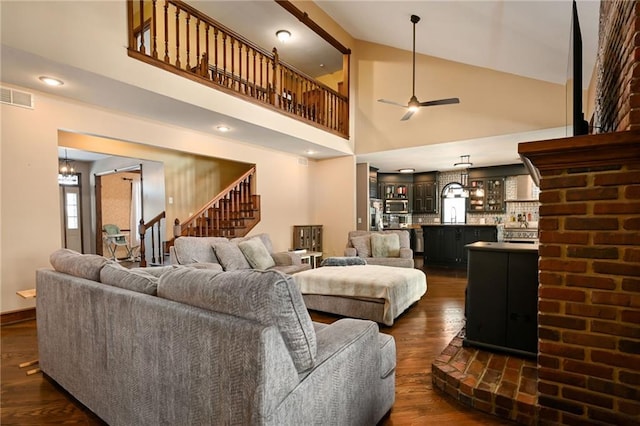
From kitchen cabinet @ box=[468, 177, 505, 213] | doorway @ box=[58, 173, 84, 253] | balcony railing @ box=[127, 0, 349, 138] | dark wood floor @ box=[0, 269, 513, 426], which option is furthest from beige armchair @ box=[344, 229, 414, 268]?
doorway @ box=[58, 173, 84, 253]

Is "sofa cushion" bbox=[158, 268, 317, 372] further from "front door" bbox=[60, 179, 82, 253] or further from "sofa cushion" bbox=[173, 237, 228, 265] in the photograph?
"front door" bbox=[60, 179, 82, 253]

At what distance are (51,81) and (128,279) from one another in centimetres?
298

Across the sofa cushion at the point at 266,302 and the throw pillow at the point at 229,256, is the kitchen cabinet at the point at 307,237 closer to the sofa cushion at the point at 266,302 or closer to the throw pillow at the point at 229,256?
the throw pillow at the point at 229,256

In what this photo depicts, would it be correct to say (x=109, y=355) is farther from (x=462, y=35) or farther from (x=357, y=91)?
(x=357, y=91)

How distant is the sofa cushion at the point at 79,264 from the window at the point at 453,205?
915 centimetres

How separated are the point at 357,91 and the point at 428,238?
3.90 m

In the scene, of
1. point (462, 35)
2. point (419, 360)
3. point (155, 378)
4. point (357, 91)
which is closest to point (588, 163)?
point (419, 360)

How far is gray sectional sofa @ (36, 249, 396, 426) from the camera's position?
104cm

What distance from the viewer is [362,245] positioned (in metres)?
5.57

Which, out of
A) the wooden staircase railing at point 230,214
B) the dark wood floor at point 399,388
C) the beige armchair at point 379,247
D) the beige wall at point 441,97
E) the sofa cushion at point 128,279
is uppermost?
the beige wall at point 441,97

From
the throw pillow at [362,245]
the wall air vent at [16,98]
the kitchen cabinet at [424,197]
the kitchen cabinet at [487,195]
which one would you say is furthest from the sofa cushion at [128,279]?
the kitchen cabinet at [424,197]

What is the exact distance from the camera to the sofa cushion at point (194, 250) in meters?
3.97

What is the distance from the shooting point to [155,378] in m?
1.34

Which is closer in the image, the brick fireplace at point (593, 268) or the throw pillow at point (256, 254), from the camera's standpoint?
the brick fireplace at point (593, 268)
